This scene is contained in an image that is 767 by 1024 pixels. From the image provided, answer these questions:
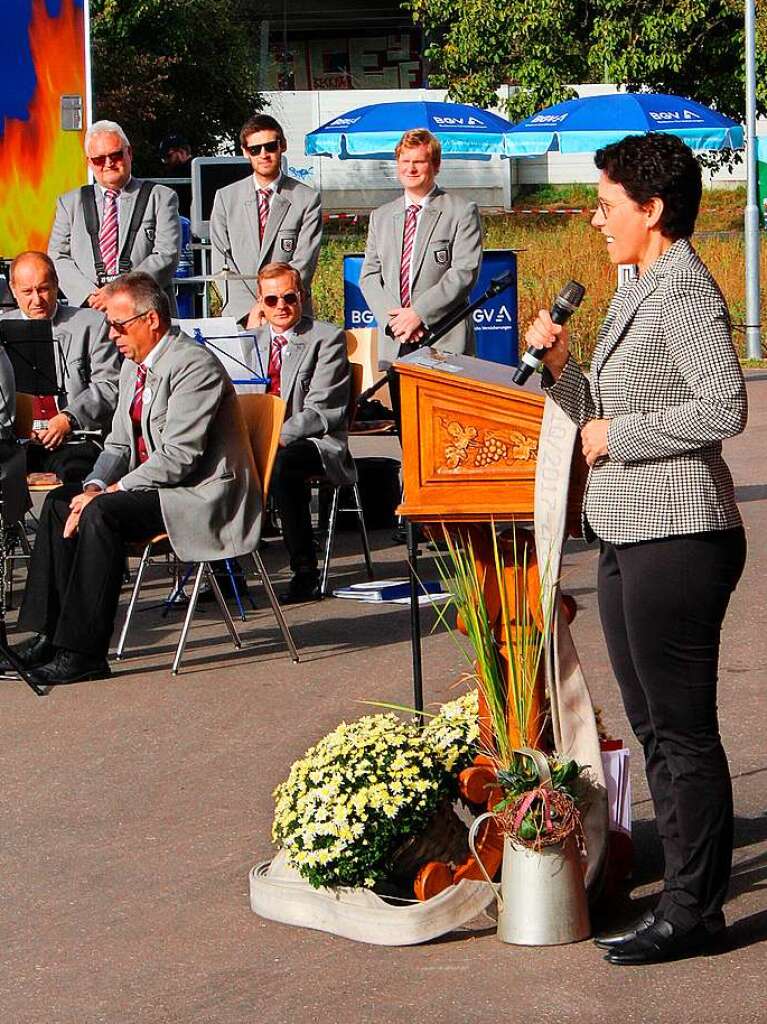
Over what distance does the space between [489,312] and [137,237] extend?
481cm

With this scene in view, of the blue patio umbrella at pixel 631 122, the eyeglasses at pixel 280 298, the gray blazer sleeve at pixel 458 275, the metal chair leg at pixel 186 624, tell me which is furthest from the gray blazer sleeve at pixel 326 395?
the blue patio umbrella at pixel 631 122

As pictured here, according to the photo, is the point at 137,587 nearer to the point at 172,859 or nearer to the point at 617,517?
the point at 172,859

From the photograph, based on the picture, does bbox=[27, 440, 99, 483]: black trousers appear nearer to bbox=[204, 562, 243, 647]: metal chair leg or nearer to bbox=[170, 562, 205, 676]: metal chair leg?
bbox=[204, 562, 243, 647]: metal chair leg

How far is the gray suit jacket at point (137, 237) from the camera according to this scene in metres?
11.0

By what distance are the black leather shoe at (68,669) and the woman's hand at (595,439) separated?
13.1ft

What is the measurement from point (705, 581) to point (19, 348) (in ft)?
20.7

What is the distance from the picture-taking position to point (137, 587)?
868 cm

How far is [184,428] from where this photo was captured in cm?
816

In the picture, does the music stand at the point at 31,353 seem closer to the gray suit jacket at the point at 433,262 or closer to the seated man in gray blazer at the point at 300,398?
the seated man in gray blazer at the point at 300,398

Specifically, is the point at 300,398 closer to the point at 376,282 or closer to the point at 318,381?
the point at 318,381

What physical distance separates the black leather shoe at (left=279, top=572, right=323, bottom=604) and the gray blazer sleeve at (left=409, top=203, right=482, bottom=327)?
5.56 ft

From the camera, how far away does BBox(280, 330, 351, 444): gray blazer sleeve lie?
9.86 m

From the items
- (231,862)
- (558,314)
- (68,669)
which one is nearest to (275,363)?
(68,669)

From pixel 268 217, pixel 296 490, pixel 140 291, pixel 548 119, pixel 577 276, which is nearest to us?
pixel 140 291
